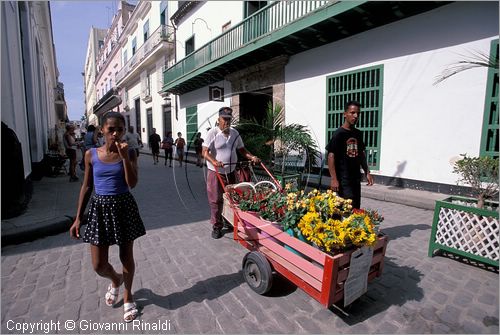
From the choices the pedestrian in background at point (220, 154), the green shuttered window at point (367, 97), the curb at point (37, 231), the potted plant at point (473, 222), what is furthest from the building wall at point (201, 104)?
the potted plant at point (473, 222)

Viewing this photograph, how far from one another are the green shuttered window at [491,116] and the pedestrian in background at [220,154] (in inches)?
187

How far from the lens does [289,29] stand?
8.05 m

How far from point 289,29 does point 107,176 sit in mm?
7480

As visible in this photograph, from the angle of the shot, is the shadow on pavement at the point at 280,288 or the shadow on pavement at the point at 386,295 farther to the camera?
the shadow on pavement at the point at 280,288

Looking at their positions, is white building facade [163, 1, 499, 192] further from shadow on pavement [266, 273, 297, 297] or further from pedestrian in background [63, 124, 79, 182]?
pedestrian in background [63, 124, 79, 182]

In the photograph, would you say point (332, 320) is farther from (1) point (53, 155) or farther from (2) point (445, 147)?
(1) point (53, 155)

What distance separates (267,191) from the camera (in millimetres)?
3354

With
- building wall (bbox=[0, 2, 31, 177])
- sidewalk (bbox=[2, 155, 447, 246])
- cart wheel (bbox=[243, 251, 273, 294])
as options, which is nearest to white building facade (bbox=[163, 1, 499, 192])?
sidewalk (bbox=[2, 155, 447, 246])

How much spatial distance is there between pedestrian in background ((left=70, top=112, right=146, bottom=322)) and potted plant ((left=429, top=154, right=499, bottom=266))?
3.46m

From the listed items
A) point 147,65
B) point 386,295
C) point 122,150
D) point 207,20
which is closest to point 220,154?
point 122,150

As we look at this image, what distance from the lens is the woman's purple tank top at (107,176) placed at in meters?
2.22

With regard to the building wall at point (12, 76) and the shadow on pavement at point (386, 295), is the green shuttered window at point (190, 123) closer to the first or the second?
the building wall at point (12, 76)

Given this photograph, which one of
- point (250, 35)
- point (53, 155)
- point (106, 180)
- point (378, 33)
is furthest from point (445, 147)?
point (53, 155)

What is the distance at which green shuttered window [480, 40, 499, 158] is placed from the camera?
17.1 feet
